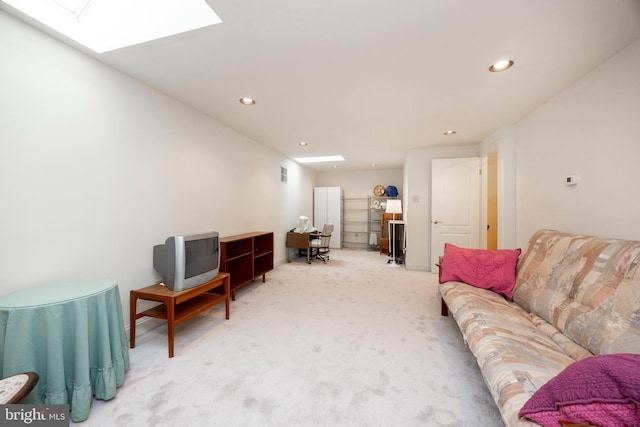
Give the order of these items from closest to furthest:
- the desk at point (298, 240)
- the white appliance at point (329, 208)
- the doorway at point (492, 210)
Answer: the doorway at point (492, 210) < the desk at point (298, 240) < the white appliance at point (329, 208)

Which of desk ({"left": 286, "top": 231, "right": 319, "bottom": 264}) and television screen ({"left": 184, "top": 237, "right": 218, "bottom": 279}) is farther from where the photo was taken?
desk ({"left": 286, "top": 231, "right": 319, "bottom": 264})

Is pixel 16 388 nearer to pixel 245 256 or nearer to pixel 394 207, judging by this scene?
pixel 245 256

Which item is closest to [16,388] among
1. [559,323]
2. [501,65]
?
[559,323]

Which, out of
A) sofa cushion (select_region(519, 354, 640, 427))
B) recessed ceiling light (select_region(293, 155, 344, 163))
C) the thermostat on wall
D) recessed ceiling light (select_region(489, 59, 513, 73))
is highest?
recessed ceiling light (select_region(293, 155, 344, 163))

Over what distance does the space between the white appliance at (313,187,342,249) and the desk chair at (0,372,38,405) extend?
19.9ft

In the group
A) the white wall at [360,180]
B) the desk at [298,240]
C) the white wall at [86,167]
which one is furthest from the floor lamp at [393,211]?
the white wall at [86,167]

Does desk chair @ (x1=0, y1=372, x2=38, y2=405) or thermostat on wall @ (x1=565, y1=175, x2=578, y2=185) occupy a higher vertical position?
thermostat on wall @ (x1=565, y1=175, x2=578, y2=185)

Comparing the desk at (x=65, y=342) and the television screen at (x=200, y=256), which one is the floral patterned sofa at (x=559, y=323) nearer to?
the desk at (x=65, y=342)

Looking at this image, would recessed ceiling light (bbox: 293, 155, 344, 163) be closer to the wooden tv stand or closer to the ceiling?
the ceiling

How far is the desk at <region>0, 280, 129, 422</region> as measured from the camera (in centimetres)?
123

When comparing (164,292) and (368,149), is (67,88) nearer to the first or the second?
(164,292)

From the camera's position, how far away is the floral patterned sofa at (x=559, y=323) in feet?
2.90

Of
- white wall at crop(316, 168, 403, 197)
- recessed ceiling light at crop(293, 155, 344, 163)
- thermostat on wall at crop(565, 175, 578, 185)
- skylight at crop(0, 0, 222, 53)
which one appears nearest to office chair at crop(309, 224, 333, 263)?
recessed ceiling light at crop(293, 155, 344, 163)

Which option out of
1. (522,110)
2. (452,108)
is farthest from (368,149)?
(522,110)
